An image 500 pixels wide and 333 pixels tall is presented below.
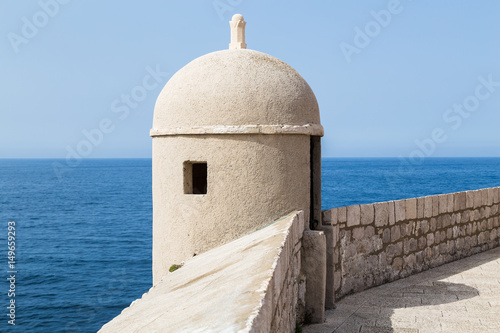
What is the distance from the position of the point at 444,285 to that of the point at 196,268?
4.01m

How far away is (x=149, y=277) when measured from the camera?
23312mm

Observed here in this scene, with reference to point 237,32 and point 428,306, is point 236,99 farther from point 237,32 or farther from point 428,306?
point 428,306

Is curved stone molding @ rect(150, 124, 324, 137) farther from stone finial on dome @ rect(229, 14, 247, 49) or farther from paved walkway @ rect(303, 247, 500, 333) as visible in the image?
paved walkway @ rect(303, 247, 500, 333)

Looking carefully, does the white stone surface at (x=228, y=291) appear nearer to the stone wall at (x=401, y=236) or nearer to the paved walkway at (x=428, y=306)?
the paved walkway at (x=428, y=306)

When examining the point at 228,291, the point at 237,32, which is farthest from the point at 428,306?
the point at 237,32

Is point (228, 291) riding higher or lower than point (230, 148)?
lower

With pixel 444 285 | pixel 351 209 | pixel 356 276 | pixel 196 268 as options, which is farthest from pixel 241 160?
pixel 444 285

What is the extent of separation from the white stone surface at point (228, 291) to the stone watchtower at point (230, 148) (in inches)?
16.2

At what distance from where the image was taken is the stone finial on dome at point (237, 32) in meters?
6.69

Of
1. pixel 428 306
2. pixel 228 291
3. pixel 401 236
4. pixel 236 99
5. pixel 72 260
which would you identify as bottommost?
pixel 72 260

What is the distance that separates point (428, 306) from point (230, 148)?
2.93 m

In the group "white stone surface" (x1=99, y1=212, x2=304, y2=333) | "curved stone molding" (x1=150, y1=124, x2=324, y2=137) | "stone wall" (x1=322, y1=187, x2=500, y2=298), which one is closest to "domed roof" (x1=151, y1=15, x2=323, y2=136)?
"curved stone molding" (x1=150, y1=124, x2=324, y2=137)

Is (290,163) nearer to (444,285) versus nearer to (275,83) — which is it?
(275,83)

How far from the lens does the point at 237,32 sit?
22.1ft
